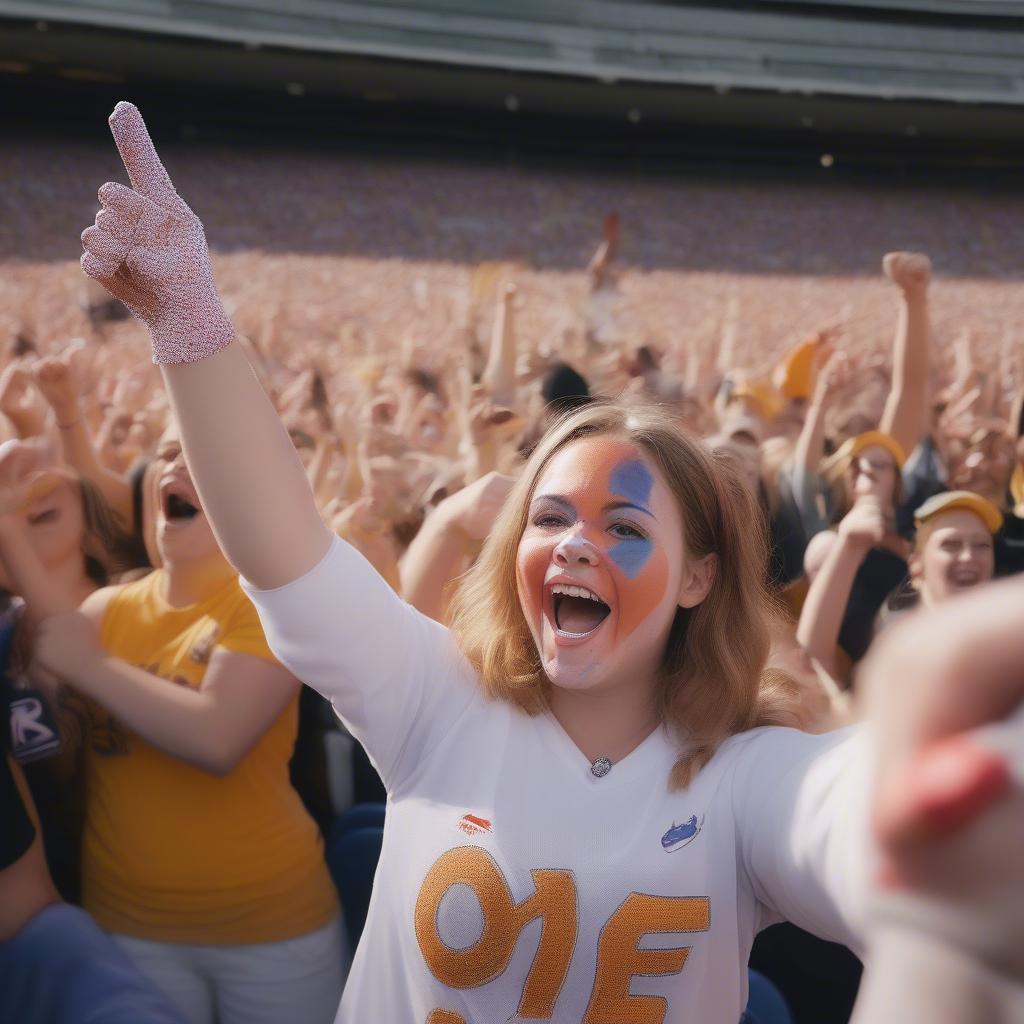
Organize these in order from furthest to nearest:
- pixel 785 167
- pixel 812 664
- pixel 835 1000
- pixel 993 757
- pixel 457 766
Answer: pixel 785 167 → pixel 812 664 → pixel 835 1000 → pixel 457 766 → pixel 993 757

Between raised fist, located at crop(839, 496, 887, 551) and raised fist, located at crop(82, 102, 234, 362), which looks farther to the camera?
raised fist, located at crop(839, 496, 887, 551)

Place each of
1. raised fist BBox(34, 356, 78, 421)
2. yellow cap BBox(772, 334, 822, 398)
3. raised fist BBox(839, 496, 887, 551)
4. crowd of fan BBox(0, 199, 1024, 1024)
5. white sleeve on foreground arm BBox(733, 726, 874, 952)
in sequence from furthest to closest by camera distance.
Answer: yellow cap BBox(772, 334, 822, 398), raised fist BBox(34, 356, 78, 421), raised fist BBox(839, 496, 887, 551), crowd of fan BBox(0, 199, 1024, 1024), white sleeve on foreground arm BBox(733, 726, 874, 952)

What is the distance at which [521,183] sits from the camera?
42.9 ft

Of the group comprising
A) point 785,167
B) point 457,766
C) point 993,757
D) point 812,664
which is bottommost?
point 812,664

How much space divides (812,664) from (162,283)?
1581mm

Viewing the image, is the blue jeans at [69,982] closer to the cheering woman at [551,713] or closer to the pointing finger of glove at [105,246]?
the cheering woman at [551,713]

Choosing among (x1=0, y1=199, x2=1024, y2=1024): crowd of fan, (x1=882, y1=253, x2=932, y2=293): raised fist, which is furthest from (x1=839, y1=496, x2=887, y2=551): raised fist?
(x1=882, y1=253, x2=932, y2=293): raised fist

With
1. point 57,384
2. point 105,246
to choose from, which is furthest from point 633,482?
point 57,384

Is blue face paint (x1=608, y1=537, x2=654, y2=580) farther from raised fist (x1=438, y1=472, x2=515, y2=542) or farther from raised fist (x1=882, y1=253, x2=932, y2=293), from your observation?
raised fist (x1=882, y1=253, x2=932, y2=293)

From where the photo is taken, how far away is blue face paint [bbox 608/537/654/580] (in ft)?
4.26

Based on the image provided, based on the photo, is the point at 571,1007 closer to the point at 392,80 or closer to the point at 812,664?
the point at 812,664

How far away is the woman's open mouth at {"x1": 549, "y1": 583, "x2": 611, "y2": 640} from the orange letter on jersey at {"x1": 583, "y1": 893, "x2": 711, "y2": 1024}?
0.96 feet

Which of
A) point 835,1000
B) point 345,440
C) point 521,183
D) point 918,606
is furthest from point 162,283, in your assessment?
point 521,183

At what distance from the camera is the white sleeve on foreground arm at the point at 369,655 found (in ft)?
3.95
